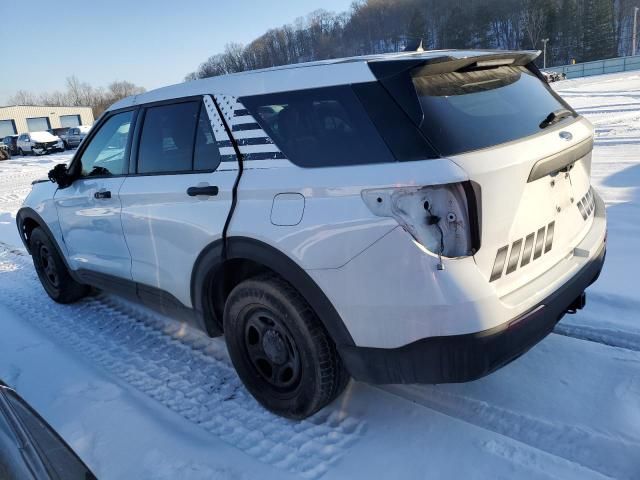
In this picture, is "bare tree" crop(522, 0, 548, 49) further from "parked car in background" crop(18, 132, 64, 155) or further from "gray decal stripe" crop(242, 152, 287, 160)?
"gray decal stripe" crop(242, 152, 287, 160)

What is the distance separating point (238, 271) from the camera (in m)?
2.94

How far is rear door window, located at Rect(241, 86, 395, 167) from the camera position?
217 centimetres

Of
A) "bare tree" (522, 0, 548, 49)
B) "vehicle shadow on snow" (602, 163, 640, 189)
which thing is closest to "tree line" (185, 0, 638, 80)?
"bare tree" (522, 0, 548, 49)

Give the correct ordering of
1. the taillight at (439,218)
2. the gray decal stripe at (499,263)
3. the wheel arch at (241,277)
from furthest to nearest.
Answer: the wheel arch at (241,277)
the gray decal stripe at (499,263)
the taillight at (439,218)

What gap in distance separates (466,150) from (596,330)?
2.03 metres

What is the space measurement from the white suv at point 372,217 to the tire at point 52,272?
6.44 feet

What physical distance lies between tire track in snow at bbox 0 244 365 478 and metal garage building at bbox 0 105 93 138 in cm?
6252

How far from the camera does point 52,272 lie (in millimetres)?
4801

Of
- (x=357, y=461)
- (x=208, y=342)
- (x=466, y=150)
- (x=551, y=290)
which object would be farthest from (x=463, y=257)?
(x=208, y=342)

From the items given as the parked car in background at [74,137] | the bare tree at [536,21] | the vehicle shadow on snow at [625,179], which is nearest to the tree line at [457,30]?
the bare tree at [536,21]

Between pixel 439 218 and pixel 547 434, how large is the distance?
131cm

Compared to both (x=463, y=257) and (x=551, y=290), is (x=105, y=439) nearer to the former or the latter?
(x=463, y=257)

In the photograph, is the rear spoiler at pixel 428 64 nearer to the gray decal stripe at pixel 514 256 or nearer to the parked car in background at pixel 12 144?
the gray decal stripe at pixel 514 256

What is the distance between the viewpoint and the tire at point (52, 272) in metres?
4.66
